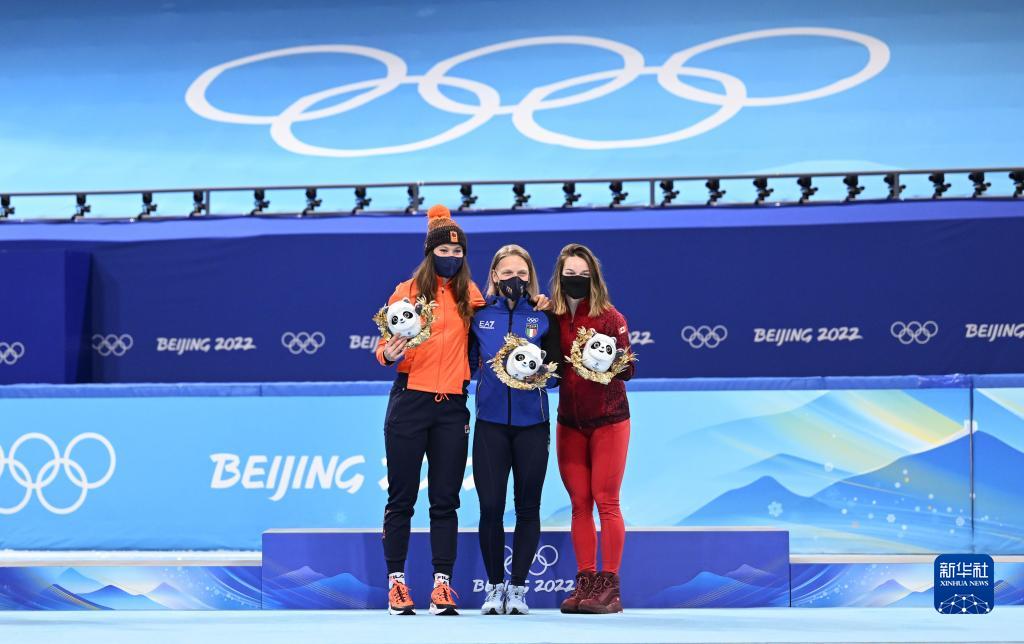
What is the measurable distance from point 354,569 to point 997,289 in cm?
549

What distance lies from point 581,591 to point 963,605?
5.22ft

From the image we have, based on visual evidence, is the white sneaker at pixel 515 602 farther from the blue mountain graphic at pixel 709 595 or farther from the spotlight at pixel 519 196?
the spotlight at pixel 519 196

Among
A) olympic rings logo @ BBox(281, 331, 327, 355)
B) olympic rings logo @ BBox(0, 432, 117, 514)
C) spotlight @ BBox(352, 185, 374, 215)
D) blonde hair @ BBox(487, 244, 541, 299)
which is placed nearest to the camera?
blonde hair @ BBox(487, 244, 541, 299)

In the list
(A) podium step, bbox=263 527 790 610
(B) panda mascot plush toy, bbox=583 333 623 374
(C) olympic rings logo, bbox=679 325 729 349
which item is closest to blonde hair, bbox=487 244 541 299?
(B) panda mascot plush toy, bbox=583 333 623 374

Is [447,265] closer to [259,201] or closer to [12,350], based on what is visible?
[259,201]

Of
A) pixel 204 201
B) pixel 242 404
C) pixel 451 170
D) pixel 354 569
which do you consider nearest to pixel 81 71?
pixel 204 201

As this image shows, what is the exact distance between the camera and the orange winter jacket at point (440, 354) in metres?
4.71

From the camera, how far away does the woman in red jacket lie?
4.77m

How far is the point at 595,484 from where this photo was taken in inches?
188

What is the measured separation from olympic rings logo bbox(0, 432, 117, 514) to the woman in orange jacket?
268 centimetres

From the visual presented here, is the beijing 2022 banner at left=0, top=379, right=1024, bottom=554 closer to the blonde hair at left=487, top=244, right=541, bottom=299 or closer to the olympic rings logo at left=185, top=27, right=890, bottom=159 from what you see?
the blonde hair at left=487, top=244, right=541, bottom=299

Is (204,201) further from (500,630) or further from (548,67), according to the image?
(500,630)

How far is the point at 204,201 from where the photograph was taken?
386 inches

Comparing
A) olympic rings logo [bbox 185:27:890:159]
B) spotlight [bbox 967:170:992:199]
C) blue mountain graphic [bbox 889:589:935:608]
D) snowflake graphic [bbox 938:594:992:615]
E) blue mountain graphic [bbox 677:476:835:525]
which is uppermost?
olympic rings logo [bbox 185:27:890:159]
